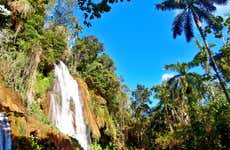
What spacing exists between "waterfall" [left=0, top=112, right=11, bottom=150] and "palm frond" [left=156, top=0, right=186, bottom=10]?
50.8 ft

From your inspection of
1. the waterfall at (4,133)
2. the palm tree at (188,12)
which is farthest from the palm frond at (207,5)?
the waterfall at (4,133)

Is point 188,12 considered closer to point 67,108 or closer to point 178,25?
point 178,25

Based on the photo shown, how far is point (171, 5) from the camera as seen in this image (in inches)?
866

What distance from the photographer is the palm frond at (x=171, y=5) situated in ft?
71.3

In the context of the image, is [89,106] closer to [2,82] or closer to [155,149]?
[2,82]

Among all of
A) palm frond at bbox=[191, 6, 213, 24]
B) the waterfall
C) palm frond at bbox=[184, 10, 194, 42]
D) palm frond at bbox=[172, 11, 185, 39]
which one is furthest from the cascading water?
palm frond at bbox=[191, 6, 213, 24]

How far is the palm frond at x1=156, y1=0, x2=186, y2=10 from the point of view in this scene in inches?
856

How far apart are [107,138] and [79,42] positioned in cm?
1030

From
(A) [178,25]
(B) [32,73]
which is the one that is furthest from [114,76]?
(B) [32,73]

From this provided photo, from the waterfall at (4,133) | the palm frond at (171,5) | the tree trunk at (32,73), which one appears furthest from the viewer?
the palm frond at (171,5)

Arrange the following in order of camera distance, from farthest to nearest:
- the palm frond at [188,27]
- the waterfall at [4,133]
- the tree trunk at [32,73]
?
the palm frond at [188,27]
the tree trunk at [32,73]
the waterfall at [4,133]

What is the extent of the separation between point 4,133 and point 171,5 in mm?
15982

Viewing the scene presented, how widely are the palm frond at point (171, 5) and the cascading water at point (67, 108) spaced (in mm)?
8394

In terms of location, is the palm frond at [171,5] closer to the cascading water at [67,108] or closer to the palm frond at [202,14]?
the palm frond at [202,14]
